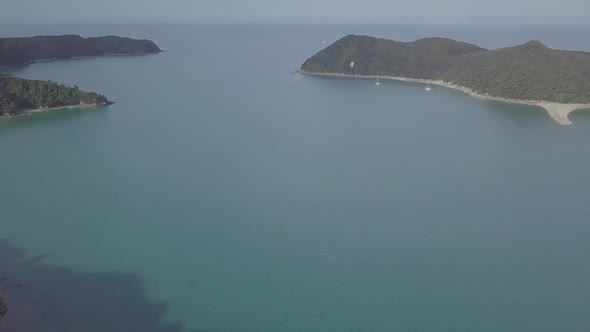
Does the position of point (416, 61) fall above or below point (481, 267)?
above

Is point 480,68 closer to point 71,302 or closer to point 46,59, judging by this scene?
point 71,302

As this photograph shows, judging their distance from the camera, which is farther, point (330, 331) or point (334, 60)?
point (334, 60)

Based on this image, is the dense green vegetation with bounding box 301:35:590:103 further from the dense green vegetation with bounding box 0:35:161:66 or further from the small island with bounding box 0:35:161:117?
the dense green vegetation with bounding box 0:35:161:66

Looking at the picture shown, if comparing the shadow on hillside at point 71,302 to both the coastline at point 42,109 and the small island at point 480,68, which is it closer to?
the coastline at point 42,109

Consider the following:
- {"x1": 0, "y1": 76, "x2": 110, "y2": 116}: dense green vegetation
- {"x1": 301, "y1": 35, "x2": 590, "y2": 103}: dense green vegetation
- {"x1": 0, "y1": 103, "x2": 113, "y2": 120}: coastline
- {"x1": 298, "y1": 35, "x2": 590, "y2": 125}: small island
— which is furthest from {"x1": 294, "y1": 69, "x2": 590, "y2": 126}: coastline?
{"x1": 0, "y1": 76, "x2": 110, "y2": 116}: dense green vegetation

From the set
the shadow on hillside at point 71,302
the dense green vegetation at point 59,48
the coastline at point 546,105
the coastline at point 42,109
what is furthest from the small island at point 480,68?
the dense green vegetation at point 59,48

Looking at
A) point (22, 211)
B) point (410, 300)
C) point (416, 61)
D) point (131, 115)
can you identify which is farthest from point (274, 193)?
point (416, 61)

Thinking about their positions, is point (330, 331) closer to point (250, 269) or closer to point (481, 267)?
point (250, 269)
